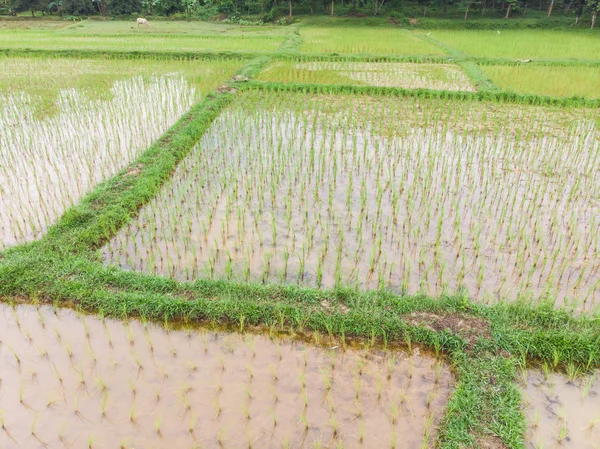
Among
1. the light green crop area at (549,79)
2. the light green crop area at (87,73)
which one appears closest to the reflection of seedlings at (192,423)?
the light green crop area at (87,73)

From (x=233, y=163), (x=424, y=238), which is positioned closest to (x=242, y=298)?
(x=424, y=238)

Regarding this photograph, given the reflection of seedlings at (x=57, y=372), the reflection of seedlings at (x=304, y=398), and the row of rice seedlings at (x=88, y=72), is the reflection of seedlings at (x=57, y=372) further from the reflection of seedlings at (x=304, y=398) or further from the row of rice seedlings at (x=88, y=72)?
the row of rice seedlings at (x=88, y=72)

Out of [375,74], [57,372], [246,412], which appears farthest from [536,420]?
[375,74]

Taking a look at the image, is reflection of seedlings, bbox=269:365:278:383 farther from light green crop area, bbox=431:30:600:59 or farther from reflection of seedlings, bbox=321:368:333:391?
light green crop area, bbox=431:30:600:59

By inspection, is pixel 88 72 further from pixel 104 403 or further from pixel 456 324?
pixel 456 324

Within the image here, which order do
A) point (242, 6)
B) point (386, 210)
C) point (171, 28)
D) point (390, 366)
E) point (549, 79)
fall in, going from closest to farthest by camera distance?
point (390, 366) < point (386, 210) < point (549, 79) < point (171, 28) < point (242, 6)
